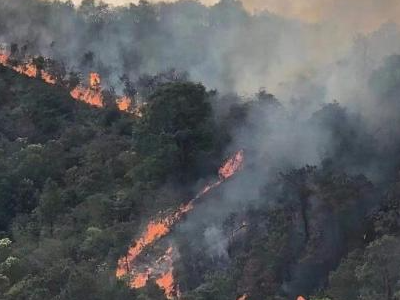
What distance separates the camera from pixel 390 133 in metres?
31.9

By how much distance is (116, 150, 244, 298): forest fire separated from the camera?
87.2 ft

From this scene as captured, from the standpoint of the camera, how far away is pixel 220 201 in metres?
30.6

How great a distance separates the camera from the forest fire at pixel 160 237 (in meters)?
26.6

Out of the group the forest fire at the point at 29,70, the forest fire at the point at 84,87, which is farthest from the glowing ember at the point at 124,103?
the forest fire at the point at 29,70

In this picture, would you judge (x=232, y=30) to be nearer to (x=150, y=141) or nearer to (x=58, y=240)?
(x=150, y=141)

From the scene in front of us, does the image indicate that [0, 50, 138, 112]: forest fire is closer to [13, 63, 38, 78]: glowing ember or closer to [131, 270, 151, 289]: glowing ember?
[13, 63, 38, 78]: glowing ember

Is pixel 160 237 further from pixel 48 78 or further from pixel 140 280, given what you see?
pixel 48 78

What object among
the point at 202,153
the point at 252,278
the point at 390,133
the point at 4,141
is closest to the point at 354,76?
the point at 390,133

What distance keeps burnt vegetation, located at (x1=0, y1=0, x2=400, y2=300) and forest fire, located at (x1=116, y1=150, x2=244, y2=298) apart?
37 centimetres

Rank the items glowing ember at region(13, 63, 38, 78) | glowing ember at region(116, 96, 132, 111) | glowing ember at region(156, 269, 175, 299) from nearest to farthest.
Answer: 1. glowing ember at region(156, 269, 175, 299)
2. glowing ember at region(116, 96, 132, 111)
3. glowing ember at region(13, 63, 38, 78)

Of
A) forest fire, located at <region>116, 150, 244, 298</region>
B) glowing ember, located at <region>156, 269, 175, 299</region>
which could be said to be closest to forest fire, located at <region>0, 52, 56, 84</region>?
forest fire, located at <region>116, 150, 244, 298</region>

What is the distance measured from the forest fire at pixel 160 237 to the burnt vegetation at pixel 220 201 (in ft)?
1.21

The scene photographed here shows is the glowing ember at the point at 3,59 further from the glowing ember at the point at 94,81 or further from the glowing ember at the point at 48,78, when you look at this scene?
the glowing ember at the point at 94,81

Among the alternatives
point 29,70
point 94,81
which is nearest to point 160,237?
point 94,81
